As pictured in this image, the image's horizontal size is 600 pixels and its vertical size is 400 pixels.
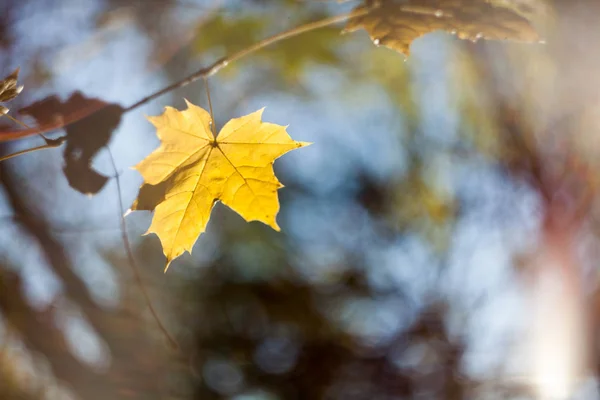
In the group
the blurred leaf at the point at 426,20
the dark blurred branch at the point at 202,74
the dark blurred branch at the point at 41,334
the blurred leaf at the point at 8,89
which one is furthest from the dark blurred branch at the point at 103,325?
the blurred leaf at the point at 426,20

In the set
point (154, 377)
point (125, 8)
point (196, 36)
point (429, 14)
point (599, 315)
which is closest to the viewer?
point (429, 14)

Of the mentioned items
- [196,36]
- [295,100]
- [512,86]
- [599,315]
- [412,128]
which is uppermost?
[512,86]

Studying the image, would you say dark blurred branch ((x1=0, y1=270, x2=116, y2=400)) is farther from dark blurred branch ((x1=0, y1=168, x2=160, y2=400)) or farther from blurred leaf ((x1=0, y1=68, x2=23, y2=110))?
blurred leaf ((x1=0, y1=68, x2=23, y2=110))

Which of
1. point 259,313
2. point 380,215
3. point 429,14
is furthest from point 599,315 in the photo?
point 429,14

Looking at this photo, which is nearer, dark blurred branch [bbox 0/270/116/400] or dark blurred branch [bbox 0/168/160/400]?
dark blurred branch [bbox 0/168/160/400]

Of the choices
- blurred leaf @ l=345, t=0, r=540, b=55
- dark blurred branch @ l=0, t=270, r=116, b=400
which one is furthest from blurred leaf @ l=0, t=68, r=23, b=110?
dark blurred branch @ l=0, t=270, r=116, b=400

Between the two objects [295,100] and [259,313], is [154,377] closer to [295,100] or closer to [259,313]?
[259,313]
